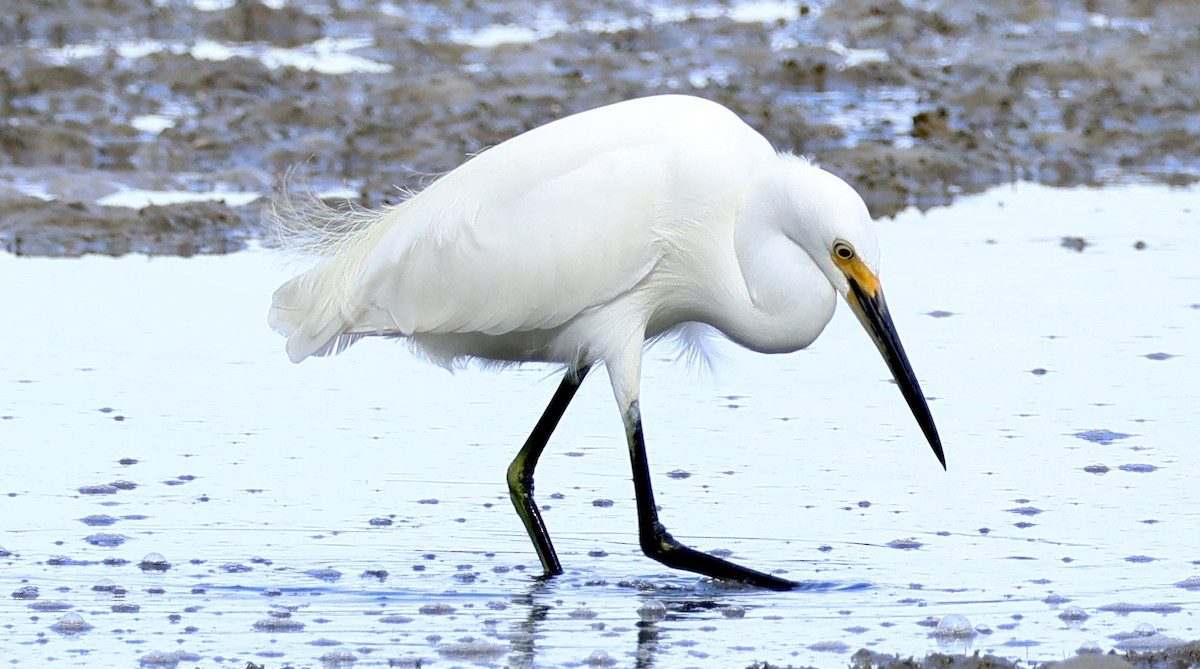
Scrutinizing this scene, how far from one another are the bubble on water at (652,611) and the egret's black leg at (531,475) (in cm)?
34

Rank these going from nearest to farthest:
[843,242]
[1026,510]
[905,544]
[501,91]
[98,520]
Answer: [843,242] → [905,544] → [98,520] → [1026,510] → [501,91]

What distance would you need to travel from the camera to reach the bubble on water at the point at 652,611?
469 centimetres

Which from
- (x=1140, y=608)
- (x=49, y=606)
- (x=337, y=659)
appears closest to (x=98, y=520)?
(x=49, y=606)

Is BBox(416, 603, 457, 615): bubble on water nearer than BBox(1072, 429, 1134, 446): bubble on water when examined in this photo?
Yes

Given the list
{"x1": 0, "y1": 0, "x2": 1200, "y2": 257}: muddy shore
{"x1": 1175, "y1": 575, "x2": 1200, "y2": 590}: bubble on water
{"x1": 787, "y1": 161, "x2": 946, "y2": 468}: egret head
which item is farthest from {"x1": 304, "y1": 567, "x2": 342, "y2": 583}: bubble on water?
{"x1": 0, "y1": 0, "x2": 1200, "y2": 257}: muddy shore

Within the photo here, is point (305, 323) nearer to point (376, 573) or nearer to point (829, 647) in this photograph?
point (376, 573)

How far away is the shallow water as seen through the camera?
4.54m

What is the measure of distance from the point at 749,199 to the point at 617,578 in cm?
104

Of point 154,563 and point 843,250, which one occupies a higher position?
point 843,250

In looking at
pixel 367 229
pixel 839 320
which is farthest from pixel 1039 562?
pixel 839 320

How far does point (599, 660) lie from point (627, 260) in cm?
122

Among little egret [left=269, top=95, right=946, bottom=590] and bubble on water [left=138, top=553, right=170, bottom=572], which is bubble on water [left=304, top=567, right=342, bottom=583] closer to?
bubble on water [left=138, top=553, right=170, bottom=572]

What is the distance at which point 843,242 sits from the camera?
191 inches

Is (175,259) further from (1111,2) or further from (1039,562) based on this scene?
(1111,2)
